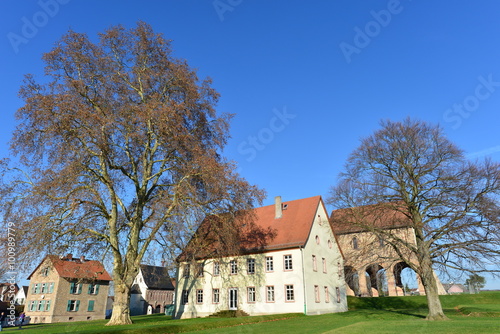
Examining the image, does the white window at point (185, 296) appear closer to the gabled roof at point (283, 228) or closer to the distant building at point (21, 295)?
the gabled roof at point (283, 228)

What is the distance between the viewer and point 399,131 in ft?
74.3

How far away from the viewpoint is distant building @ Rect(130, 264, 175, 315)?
209 feet

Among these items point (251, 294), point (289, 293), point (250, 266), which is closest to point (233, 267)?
point (250, 266)

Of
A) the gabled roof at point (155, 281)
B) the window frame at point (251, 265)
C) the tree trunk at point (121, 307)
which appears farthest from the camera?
the gabled roof at point (155, 281)

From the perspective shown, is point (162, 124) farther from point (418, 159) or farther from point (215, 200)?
point (418, 159)

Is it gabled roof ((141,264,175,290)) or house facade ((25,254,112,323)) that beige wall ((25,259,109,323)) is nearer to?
house facade ((25,254,112,323))

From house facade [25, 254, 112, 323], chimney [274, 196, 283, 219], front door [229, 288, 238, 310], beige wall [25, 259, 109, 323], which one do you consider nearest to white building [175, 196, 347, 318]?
front door [229, 288, 238, 310]

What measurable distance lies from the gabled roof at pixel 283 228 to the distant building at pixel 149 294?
3515cm

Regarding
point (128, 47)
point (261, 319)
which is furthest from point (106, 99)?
point (261, 319)

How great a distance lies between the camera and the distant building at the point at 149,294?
209 ft

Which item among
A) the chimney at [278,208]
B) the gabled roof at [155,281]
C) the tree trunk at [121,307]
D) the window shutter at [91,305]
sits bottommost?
the window shutter at [91,305]

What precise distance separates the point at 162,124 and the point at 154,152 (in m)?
5.02

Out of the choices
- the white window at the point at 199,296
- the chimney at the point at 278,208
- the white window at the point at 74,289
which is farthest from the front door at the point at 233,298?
the white window at the point at 74,289

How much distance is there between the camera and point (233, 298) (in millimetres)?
32281
